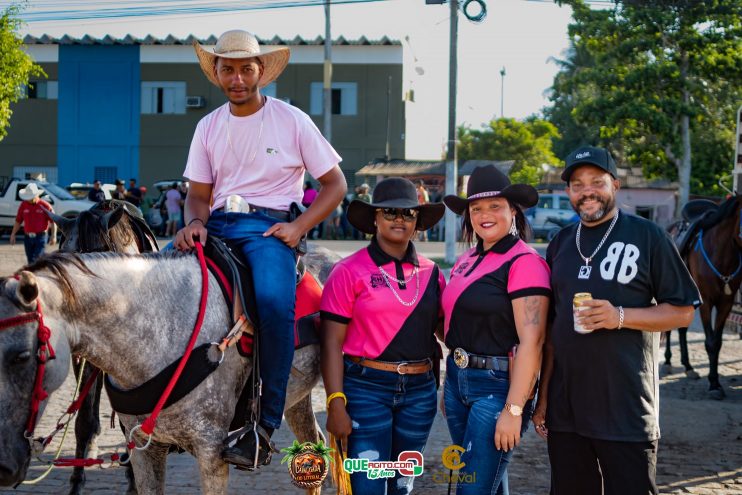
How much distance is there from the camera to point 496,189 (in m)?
4.29

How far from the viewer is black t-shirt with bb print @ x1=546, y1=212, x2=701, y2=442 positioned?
12.3ft

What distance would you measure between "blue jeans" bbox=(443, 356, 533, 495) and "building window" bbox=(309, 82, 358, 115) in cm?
3549

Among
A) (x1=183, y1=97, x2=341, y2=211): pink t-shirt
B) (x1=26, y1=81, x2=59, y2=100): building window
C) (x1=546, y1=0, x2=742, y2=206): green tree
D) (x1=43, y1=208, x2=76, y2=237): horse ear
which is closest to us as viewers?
(x1=183, y1=97, x2=341, y2=211): pink t-shirt

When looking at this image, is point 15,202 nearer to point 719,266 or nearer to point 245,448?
point 719,266

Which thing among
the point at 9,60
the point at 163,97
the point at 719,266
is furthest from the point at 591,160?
the point at 163,97

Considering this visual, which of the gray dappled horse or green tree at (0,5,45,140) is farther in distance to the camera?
green tree at (0,5,45,140)

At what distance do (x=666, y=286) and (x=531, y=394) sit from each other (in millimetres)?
820

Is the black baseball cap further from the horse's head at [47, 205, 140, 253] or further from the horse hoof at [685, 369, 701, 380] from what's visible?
the horse hoof at [685, 369, 701, 380]

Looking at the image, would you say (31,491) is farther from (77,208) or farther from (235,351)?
(77,208)

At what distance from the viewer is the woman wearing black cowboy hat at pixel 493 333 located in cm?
393

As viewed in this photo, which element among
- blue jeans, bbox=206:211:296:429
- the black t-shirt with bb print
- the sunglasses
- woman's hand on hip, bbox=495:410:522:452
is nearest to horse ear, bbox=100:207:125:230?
blue jeans, bbox=206:211:296:429

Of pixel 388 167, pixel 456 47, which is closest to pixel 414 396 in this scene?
pixel 456 47

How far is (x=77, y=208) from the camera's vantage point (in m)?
26.5

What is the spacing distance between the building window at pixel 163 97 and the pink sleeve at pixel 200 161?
37292 mm
